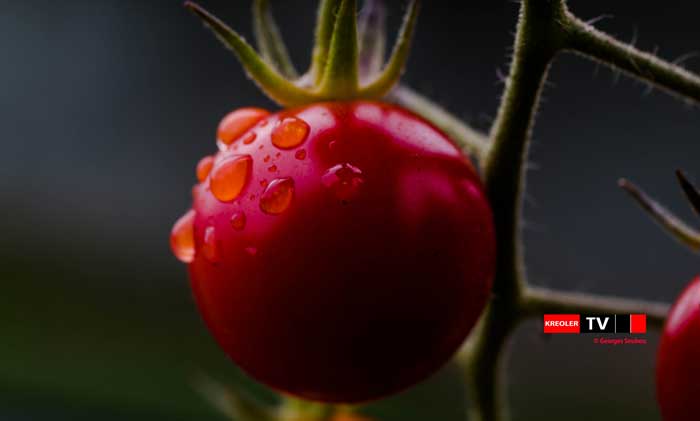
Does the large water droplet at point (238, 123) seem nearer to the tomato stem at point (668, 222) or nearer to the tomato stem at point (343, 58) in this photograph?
the tomato stem at point (343, 58)

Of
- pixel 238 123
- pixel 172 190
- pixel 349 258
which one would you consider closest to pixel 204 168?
pixel 238 123

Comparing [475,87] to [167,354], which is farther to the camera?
[475,87]

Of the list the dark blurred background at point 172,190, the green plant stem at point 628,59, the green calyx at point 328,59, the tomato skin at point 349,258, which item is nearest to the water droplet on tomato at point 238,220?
the tomato skin at point 349,258

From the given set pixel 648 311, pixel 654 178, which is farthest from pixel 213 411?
pixel 648 311

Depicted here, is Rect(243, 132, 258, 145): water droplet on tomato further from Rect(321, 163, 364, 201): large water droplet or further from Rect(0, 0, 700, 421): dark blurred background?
Rect(0, 0, 700, 421): dark blurred background

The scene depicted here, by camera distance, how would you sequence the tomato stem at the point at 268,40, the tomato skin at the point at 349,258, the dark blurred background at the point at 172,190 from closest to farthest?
the tomato skin at the point at 349,258
the tomato stem at the point at 268,40
the dark blurred background at the point at 172,190

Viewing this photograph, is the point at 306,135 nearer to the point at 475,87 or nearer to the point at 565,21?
the point at 565,21

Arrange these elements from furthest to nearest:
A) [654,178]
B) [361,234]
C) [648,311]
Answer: [654,178]
[648,311]
[361,234]

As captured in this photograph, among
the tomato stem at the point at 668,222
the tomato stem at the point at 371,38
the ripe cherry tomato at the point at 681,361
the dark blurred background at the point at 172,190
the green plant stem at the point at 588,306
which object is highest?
the dark blurred background at the point at 172,190
